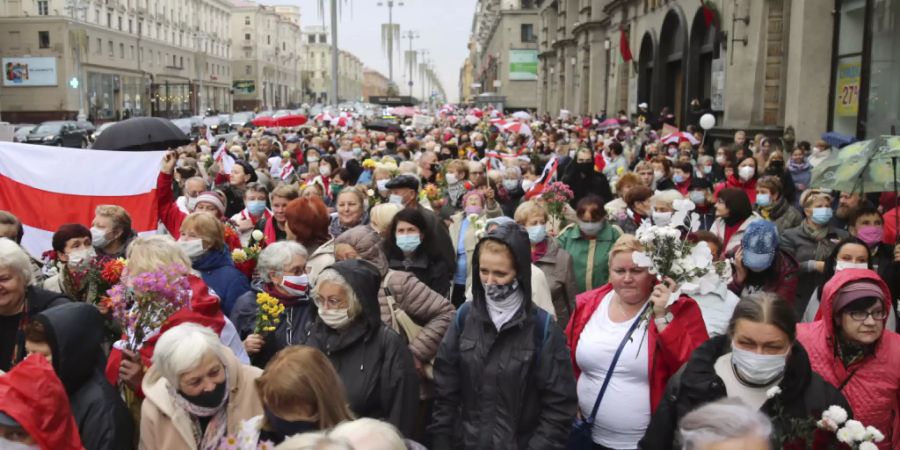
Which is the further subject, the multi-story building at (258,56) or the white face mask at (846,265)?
the multi-story building at (258,56)

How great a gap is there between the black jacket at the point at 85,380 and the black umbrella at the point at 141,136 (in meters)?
6.05

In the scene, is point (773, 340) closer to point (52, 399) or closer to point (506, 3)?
point (52, 399)

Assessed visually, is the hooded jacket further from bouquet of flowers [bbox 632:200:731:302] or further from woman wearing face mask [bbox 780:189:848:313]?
woman wearing face mask [bbox 780:189:848:313]

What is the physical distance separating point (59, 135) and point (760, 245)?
1573 inches

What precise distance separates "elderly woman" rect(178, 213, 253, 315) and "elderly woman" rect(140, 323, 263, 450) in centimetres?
198

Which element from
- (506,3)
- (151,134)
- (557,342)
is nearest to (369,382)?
(557,342)

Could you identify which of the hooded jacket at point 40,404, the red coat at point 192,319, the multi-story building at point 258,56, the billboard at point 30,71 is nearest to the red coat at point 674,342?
the red coat at point 192,319

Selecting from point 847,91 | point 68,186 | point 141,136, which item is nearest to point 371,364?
point 68,186

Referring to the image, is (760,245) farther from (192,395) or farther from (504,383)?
(192,395)

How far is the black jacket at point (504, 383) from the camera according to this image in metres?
3.99

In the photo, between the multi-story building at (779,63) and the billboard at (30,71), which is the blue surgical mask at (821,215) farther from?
the billboard at (30,71)

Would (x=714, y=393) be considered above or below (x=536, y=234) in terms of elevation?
below

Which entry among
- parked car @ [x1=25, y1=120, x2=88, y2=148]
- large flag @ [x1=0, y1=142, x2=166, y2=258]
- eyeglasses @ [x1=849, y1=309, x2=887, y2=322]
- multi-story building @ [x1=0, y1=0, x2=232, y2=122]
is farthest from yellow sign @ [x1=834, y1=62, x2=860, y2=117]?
multi-story building @ [x1=0, y1=0, x2=232, y2=122]

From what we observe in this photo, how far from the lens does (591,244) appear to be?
273 inches
